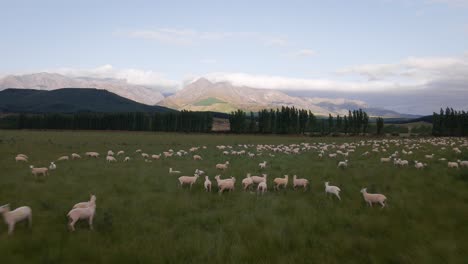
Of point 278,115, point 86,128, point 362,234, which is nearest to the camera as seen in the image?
point 362,234

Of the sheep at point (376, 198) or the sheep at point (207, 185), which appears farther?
the sheep at point (207, 185)

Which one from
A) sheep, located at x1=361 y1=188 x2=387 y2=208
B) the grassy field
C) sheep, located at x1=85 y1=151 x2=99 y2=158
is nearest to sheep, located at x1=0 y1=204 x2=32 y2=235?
the grassy field

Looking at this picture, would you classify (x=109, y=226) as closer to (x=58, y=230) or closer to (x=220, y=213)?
(x=58, y=230)

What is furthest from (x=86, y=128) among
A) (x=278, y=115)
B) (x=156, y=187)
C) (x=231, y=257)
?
(x=231, y=257)

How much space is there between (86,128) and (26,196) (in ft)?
464

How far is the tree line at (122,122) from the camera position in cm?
14062

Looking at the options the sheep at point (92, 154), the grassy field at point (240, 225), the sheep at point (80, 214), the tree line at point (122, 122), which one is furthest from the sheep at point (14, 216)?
the tree line at point (122, 122)

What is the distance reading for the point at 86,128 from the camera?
142 metres

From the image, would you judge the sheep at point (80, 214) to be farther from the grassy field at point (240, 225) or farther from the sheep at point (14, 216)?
the sheep at point (14, 216)

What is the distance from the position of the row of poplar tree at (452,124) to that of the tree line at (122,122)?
290 ft

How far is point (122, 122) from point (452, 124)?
132 meters

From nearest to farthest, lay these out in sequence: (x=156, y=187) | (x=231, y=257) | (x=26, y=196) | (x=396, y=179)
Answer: (x=231, y=257), (x=26, y=196), (x=156, y=187), (x=396, y=179)

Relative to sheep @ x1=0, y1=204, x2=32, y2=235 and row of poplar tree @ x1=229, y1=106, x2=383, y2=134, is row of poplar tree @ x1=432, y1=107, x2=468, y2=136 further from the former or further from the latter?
sheep @ x1=0, y1=204, x2=32, y2=235

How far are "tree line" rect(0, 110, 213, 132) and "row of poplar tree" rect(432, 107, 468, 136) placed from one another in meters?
88.5
